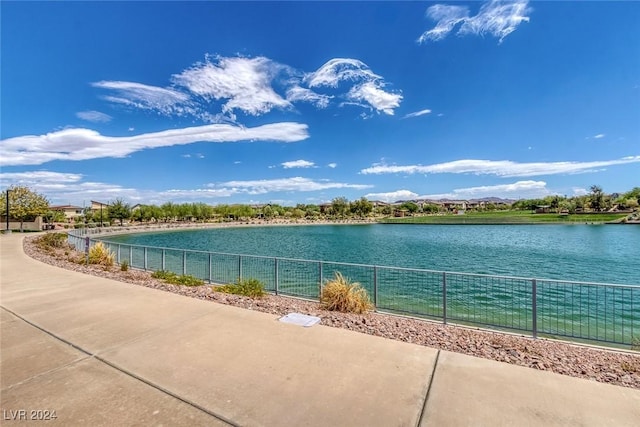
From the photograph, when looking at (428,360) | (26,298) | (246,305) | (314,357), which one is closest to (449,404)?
(428,360)

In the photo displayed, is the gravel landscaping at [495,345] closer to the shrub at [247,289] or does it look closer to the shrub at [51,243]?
the shrub at [247,289]

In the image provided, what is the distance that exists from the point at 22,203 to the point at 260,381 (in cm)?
5689

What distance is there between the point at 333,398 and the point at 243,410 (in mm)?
889

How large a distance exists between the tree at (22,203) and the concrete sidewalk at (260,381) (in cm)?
5153

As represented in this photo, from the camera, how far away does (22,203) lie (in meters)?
45.1

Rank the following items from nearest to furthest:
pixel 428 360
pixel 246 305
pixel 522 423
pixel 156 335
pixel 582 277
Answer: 1. pixel 522 423
2. pixel 428 360
3. pixel 156 335
4. pixel 246 305
5. pixel 582 277

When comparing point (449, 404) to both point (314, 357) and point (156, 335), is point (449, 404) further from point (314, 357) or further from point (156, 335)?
point (156, 335)

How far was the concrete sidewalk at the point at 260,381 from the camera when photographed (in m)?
3.14

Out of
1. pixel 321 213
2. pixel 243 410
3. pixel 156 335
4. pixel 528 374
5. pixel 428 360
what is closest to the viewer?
pixel 243 410

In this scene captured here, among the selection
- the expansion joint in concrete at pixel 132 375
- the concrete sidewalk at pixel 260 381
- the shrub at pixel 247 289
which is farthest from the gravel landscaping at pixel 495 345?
the expansion joint in concrete at pixel 132 375

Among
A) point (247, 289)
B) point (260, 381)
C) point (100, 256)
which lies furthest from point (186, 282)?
point (260, 381)

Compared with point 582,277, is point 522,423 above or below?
above

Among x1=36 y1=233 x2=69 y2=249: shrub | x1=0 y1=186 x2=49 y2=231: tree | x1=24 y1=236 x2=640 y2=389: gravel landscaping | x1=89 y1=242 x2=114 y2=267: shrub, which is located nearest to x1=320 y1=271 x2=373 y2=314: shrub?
x1=24 y1=236 x2=640 y2=389: gravel landscaping

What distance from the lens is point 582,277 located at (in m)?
19.0
